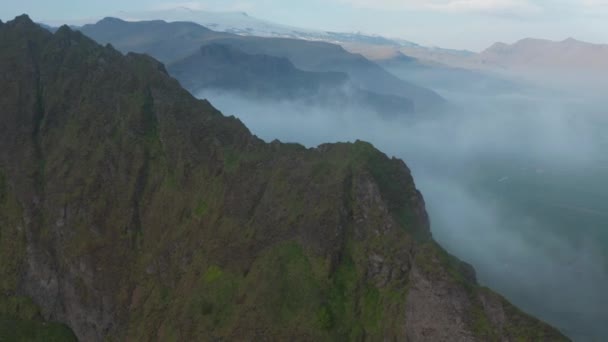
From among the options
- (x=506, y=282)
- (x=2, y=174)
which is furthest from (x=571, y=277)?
(x=2, y=174)

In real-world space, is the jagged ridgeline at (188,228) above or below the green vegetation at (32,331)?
above

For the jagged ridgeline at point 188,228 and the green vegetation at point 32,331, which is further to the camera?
the green vegetation at point 32,331

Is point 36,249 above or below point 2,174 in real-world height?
below

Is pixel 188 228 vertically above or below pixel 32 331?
above

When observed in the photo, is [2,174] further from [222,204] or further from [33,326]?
[222,204]

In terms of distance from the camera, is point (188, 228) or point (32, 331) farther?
point (188, 228)

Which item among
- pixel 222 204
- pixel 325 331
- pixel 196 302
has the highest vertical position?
pixel 222 204

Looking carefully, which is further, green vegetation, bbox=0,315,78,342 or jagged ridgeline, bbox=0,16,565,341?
green vegetation, bbox=0,315,78,342

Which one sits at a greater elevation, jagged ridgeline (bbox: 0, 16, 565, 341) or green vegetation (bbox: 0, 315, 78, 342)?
jagged ridgeline (bbox: 0, 16, 565, 341)
